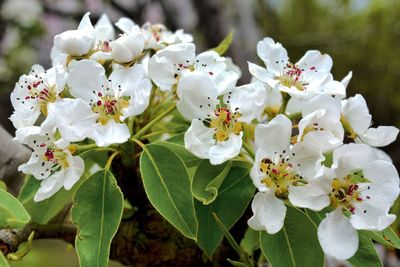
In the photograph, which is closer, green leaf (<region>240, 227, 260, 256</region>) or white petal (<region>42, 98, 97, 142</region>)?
white petal (<region>42, 98, 97, 142</region>)

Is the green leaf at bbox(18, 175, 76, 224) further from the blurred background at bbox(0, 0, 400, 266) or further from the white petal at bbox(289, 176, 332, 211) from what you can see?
the blurred background at bbox(0, 0, 400, 266)

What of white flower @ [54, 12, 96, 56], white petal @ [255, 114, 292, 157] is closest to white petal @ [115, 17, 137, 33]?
white flower @ [54, 12, 96, 56]

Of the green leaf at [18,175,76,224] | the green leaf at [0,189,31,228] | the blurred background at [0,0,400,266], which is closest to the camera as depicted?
the green leaf at [0,189,31,228]

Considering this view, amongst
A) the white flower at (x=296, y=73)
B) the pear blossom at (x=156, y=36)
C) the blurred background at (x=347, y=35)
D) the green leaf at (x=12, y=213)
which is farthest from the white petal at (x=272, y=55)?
the blurred background at (x=347, y=35)

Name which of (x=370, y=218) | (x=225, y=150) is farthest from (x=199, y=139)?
(x=370, y=218)

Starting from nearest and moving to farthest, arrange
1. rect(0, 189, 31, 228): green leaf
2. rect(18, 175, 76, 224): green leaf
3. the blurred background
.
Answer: rect(0, 189, 31, 228): green leaf → rect(18, 175, 76, 224): green leaf → the blurred background

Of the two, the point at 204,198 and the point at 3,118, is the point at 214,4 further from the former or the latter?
the point at 204,198

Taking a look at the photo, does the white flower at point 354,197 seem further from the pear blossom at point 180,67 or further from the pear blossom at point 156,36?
A: the pear blossom at point 156,36

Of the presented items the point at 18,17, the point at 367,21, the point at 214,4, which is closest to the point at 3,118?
the point at 18,17
